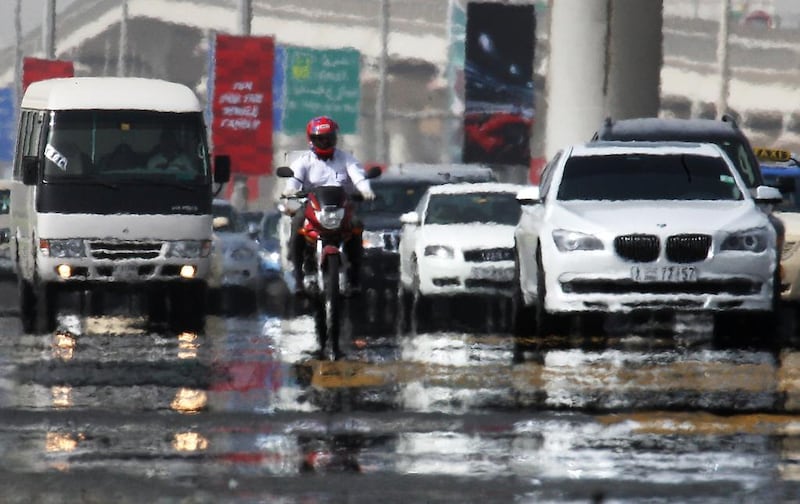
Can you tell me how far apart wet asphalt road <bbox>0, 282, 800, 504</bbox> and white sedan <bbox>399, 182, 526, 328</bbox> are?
20.0ft

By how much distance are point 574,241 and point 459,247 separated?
255 inches

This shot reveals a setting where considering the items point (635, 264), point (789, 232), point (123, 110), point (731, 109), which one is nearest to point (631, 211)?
point (635, 264)

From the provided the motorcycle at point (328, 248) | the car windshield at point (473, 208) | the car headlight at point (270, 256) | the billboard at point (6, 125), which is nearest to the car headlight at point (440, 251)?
the car windshield at point (473, 208)

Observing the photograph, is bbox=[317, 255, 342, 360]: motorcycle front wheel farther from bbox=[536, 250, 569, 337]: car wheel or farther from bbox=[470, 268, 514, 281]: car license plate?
bbox=[470, 268, 514, 281]: car license plate

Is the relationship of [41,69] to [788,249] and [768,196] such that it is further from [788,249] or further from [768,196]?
[768,196]

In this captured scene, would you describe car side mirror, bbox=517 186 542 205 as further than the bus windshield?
No

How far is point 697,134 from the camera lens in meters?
24.3

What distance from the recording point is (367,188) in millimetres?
16219

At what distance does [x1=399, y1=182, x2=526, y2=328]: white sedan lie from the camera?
23906mm

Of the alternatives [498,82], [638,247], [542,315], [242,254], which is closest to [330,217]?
[638,247]

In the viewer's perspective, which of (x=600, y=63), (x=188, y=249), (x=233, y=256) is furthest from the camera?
(x=600, y=63)

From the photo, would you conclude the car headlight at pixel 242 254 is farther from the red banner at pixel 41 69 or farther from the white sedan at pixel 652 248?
the red banner at pixel 41 69

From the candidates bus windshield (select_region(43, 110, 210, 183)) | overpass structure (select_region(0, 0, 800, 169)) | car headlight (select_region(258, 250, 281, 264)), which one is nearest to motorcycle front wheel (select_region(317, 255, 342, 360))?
bus windshield (select_region(43, 110, 210, 183))

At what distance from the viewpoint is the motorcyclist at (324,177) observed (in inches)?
639
